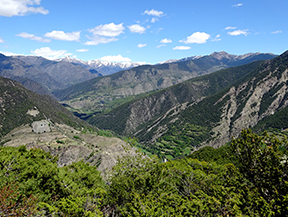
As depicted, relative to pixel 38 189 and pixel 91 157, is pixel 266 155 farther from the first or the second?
pixel 91 157

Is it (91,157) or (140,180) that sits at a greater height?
(140,180)

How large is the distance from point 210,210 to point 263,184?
9.61 m

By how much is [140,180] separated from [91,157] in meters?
132

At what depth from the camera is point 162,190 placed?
38.4 meters

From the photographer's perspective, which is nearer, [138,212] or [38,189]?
[138,212]

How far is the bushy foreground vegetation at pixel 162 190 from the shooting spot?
2625 cm

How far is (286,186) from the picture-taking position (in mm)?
26250

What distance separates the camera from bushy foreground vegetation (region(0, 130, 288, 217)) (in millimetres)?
26253

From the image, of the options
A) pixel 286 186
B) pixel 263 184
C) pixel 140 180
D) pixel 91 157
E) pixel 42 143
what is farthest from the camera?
pixel 42 143

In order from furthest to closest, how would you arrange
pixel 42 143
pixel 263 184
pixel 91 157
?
pixel 42 143, pixel 91 157, pixel 263 184

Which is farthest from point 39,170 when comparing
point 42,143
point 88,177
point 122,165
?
point 42,143

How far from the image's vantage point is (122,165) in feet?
135

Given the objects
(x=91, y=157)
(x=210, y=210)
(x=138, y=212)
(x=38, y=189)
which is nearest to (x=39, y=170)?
(x=38, y=189)

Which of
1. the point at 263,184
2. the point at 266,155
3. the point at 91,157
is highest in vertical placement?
the point at 266,155
